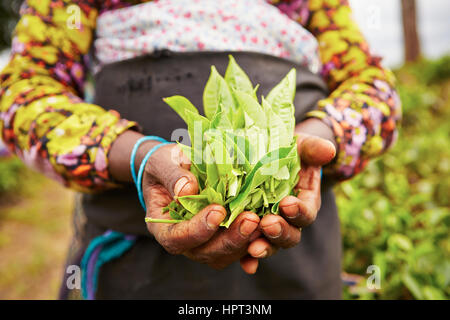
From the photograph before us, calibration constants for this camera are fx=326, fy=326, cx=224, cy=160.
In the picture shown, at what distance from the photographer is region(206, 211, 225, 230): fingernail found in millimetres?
647

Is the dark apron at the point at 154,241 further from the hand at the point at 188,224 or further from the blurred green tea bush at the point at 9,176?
the blurred green tea bush at the point at 9,176

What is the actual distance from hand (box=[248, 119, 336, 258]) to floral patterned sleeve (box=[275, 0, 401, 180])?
170mm

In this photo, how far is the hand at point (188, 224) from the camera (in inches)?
26.0

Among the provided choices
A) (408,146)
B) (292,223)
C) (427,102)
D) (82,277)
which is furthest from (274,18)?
(427,102)

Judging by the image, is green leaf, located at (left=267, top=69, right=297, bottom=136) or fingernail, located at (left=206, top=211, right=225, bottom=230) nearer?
fingernail, located at (left=206, top=211, right=225, bottom=230)

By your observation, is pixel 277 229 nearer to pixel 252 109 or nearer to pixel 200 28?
pixel 252 109

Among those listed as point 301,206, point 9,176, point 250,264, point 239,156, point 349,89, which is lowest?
point 250,264

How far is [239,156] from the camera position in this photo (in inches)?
28.5

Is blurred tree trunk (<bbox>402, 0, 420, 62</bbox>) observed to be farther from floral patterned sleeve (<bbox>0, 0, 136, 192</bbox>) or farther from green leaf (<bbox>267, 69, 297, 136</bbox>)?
floral patterned sleeve (<bbox>0, 0, 136, 192</bbox>)

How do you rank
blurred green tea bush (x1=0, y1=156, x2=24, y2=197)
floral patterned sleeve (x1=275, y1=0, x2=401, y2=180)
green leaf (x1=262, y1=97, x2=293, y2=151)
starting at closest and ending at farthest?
green leaf (x1=262, y1=97, x2=293, y2=151)
floral patterned sleeve (x1=275, y1=0, x2=401, y2=180)
blurred green tea bush (x1=0, y1=156, x2=24, y2=197)

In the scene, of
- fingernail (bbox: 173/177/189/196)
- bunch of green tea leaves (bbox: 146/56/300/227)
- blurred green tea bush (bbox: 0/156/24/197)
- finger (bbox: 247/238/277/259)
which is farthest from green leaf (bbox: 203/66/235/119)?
blurred green tea bush (bbox: 0/156/24/197)

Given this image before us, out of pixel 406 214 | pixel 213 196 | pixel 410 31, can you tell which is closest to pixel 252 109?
pixel 213 196

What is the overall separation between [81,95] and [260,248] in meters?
0.87

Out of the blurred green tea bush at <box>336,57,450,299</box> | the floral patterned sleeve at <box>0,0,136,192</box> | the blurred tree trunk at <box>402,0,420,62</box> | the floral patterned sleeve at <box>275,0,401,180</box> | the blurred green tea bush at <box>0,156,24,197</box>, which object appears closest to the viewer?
the floral patterned sleeve at <box>0,0,136,192</box>
